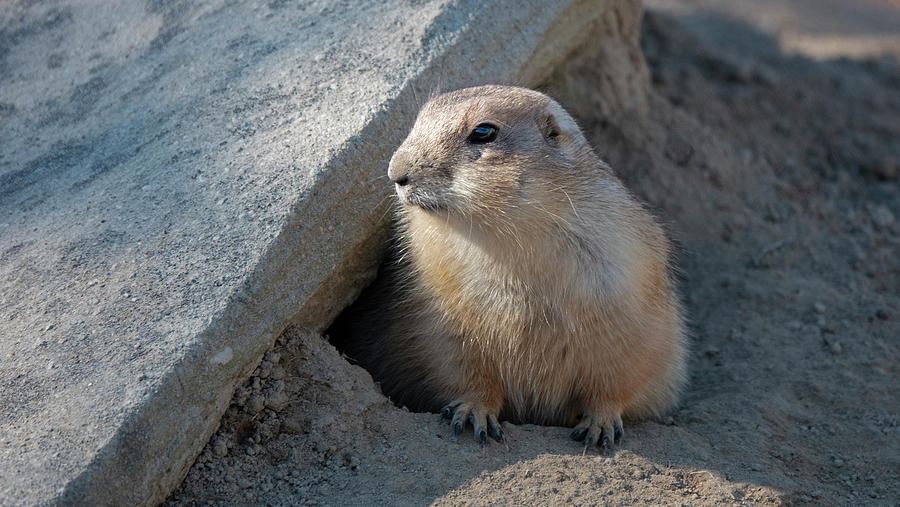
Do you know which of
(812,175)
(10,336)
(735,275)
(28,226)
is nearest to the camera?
(10,336)

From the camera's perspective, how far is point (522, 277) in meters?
4.10

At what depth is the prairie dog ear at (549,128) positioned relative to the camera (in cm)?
413

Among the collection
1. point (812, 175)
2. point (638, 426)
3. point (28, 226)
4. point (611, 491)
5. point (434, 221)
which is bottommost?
point (812, 175)

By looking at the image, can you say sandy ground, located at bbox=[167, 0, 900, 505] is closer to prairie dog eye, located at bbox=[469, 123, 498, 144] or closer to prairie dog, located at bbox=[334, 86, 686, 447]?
prairie dog, located at bbox=[334, 86, 686, 447]

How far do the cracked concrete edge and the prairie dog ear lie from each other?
0.77 meters

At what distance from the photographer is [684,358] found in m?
5.12

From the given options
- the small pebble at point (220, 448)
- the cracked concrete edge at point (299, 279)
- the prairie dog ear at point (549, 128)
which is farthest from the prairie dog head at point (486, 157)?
the small pebble at point (220, 448)

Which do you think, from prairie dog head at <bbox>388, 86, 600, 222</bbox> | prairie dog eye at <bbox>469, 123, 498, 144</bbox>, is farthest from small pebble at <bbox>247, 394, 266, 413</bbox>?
prairie dog eye at <bbox>469, 123, 498, 144</bbox>

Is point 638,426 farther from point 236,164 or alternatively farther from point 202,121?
point 202,121

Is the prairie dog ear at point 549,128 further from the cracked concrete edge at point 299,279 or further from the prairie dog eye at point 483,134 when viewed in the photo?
the cracked concrete edge at point 299,279

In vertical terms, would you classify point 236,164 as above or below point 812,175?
above

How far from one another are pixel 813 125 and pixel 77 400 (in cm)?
670

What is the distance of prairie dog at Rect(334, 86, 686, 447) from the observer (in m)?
3.85

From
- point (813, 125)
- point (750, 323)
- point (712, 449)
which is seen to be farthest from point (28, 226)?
point (813, 125)
